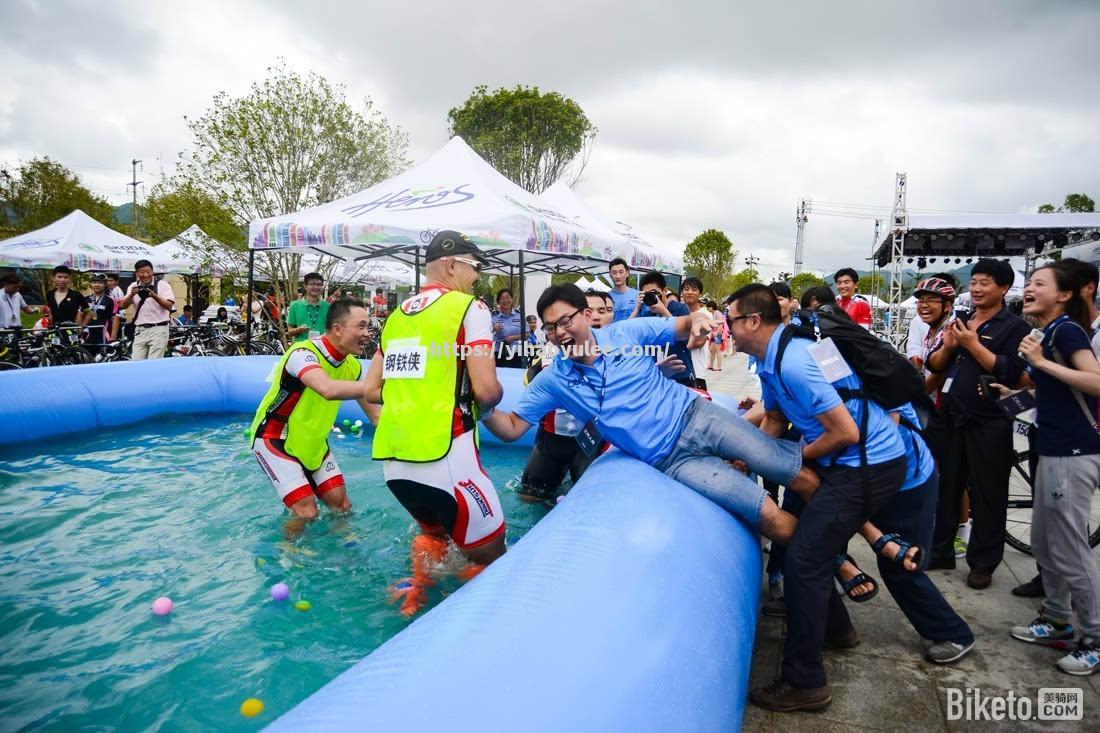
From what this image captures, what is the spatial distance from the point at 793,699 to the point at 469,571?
164 cm

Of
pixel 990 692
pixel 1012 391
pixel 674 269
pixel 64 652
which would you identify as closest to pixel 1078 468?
pixel 1012 391

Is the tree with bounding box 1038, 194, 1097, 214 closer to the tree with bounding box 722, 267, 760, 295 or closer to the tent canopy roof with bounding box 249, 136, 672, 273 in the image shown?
the tree with bounding box 722, 267, 760, 295

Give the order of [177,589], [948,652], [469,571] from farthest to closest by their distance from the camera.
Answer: [177,589], [469,571], [948,652]

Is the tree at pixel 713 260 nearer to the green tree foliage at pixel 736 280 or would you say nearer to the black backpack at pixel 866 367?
the green tree foliage at pixel 736 280

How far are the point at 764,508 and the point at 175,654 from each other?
2.86 m

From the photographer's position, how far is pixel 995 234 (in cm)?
1619

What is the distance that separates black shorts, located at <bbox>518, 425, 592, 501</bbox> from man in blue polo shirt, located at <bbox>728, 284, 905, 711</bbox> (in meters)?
2.10

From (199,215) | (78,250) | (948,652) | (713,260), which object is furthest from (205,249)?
(713,260)

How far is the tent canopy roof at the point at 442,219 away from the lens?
6711 mm

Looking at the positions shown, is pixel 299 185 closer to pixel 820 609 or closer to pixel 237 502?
pixel 237 502

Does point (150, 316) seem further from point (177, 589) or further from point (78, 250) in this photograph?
point (78, 250)

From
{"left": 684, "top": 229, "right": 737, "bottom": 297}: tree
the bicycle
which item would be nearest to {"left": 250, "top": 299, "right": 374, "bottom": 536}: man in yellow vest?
the bicycle

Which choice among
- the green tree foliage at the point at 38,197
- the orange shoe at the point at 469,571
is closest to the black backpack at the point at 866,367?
the orange shoe at the point at 469,571

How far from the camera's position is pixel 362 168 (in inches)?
519
